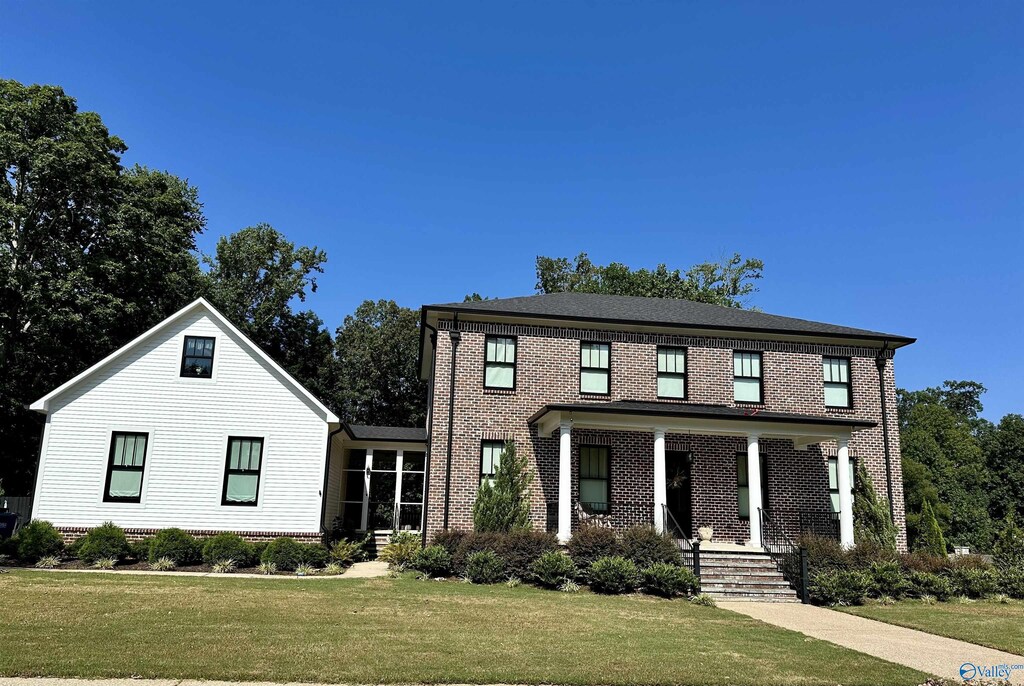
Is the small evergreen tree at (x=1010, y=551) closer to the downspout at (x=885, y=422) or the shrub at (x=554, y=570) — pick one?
the downspout at (x=885, y=422)

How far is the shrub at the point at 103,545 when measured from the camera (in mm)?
17109

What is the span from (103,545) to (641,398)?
14.4m

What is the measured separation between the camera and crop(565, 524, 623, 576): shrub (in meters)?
16.3

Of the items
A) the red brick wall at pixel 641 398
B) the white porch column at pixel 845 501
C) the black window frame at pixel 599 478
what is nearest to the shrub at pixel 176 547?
the red brick wall at pixel 641 398

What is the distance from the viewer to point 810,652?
9.78 m

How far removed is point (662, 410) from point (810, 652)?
9113mm

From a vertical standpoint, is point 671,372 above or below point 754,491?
above

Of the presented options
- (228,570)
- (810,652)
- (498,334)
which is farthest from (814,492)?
(228,570)

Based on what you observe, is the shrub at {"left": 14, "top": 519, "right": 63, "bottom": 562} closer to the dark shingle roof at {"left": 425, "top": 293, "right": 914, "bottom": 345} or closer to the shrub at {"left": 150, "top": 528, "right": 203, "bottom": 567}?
the shrub at {"left": 150, "top": 528, "right": 203, "bottom": 567}

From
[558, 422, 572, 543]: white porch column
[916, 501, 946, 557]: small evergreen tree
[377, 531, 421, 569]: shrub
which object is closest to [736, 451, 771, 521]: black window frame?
[558, 422, 572, 543]: white porch column

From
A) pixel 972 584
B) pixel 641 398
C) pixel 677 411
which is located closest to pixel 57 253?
pixel 641 398

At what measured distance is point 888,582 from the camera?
634 inches

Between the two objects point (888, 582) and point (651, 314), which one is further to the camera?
point (651, 314)

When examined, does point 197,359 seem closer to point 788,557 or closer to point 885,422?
point 788,557
